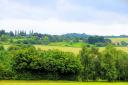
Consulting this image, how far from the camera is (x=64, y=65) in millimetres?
89375

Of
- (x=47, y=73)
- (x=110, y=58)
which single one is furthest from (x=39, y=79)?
(x=110, y=58)

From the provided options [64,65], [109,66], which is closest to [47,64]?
[64,65]

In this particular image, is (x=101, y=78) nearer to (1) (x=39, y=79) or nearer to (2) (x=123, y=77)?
(2) (x=123, y=77)

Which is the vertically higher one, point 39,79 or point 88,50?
point 88,50

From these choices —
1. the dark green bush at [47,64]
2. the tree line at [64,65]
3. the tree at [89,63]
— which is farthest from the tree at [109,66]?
the dark green bush at [47,64]

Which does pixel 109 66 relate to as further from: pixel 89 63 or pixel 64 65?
pixel 64 65

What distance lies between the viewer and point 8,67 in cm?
8594

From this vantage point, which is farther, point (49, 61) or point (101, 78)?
point (101, 78)

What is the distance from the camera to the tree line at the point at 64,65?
8725cm

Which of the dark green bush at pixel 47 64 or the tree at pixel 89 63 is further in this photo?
the tree at pixel 89 63

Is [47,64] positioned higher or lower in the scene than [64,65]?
higher

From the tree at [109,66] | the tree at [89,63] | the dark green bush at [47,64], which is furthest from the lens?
the tree at [89,63]

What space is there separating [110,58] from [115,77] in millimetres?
5354

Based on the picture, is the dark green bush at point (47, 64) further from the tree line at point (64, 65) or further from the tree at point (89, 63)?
the tree at point (89, 63)
